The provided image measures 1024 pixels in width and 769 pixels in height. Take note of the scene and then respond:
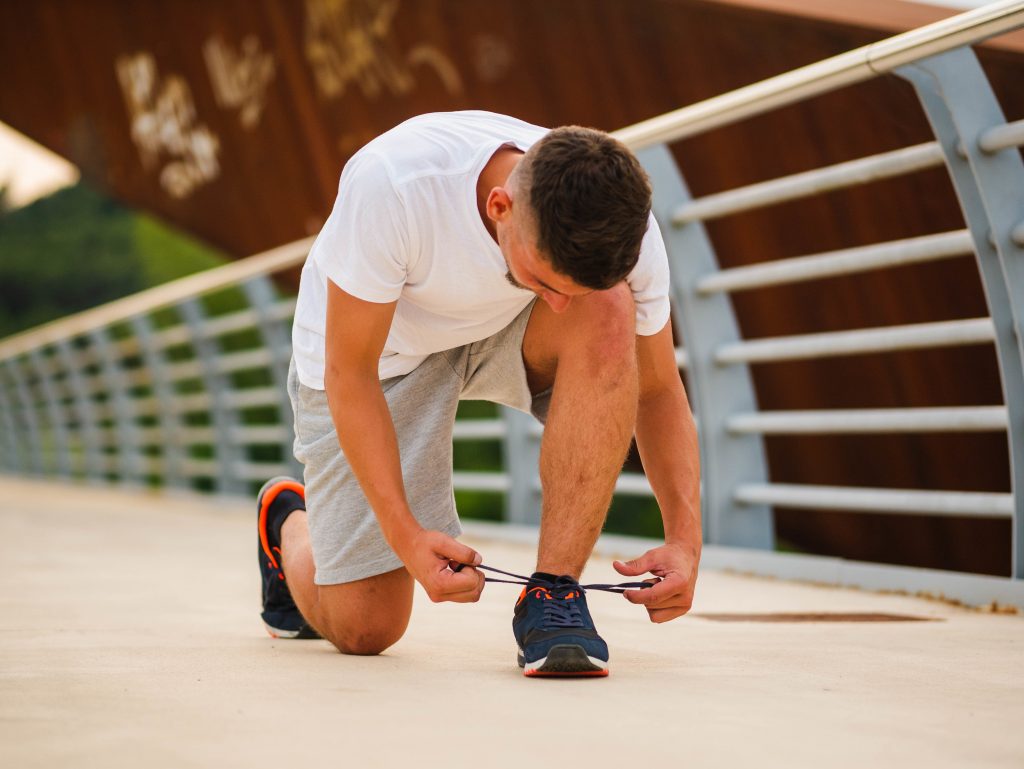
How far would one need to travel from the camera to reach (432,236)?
6.79ft

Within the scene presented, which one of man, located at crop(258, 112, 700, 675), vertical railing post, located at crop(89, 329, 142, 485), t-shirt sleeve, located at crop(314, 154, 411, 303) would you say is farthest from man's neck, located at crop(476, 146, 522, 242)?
vertical railing post, located at crop(89, 329, 142, 485)

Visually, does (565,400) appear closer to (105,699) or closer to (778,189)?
(105,699)

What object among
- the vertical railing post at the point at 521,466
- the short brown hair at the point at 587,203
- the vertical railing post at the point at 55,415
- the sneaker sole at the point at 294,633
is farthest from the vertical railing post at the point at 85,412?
the short brown hair at the point at 587,203

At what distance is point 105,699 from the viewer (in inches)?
68.2

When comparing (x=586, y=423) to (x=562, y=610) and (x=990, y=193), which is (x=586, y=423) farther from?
(x=990, y=193)

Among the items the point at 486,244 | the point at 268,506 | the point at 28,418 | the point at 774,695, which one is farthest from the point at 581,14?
the point at 28,418

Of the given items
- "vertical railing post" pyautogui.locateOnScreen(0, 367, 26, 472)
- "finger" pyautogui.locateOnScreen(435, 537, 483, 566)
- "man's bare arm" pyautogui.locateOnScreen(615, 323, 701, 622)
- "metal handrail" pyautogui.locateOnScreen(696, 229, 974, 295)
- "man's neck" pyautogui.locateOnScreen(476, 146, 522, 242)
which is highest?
"man's neck" pyautogui.locateOnScreen(476, 146, 522, 242)

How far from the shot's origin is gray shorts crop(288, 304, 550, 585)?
92.8 inches

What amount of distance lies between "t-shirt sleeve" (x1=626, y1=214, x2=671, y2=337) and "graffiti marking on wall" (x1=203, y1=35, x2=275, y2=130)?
7413 mm

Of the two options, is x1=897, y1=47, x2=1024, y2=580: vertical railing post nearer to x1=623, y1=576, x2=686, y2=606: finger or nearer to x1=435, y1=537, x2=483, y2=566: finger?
A: x1=623, y1=576, x2=686, y2=606: finger

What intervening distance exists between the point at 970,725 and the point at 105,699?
3.46 ft

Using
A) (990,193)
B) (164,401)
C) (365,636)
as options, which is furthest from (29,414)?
(990,193)

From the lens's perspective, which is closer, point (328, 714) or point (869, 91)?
point (328, 714)

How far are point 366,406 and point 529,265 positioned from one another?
14.3 inches
